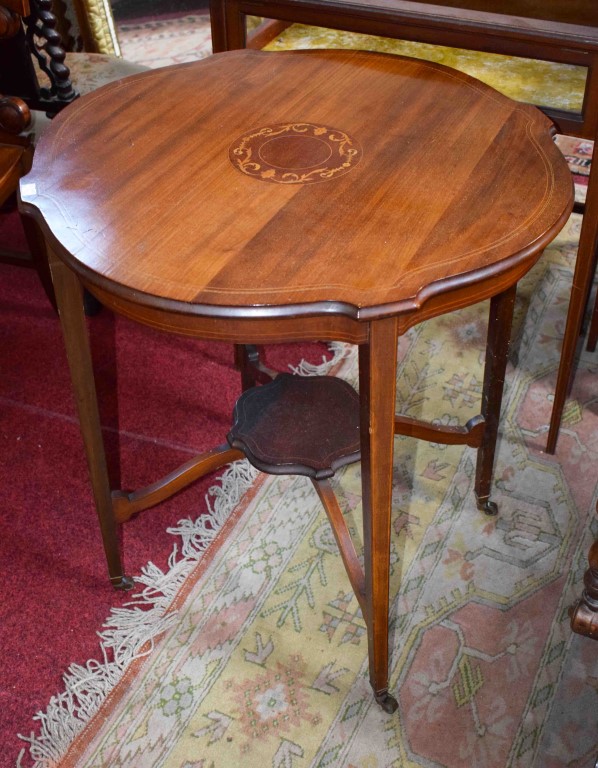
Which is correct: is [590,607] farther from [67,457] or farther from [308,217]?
[67,457]

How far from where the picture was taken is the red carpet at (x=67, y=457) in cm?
122

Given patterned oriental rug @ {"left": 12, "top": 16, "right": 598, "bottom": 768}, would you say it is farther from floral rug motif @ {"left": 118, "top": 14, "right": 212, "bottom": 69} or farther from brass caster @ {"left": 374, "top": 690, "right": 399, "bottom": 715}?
floral rug motif @ {"left": 118, "top": 14, "right": 212, "bottom": 69}

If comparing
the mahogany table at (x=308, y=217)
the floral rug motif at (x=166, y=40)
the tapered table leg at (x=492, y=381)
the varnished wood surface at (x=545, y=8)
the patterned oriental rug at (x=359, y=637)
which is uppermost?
the mahogany table at (x=308, y=217)

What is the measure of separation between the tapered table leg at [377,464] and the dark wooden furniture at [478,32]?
52 cm

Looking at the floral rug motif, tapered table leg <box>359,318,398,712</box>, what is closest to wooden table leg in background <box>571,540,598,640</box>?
tapered table leg <box>359,318,398,712</box>

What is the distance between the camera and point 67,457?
4.96ft

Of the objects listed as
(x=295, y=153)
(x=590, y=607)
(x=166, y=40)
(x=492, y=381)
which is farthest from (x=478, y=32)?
(x=166, y=40)

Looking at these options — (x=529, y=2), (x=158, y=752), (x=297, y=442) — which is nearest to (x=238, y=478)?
(x=297, y=442)

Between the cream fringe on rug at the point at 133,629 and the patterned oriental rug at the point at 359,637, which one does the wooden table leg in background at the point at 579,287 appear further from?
the cream fringe on rug at the point at 133,629

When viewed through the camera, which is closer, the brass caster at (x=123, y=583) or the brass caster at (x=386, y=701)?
the brass caster at (x=386, y=701)

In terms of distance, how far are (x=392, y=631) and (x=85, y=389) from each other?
543mm

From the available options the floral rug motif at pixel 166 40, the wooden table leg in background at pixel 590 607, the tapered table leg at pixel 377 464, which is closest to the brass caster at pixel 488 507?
the tapered table leg at pixel 377 464

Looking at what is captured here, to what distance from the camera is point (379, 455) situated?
0.90 m

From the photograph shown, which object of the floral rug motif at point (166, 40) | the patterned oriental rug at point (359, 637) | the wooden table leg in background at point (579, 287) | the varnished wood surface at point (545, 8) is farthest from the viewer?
the floral rug motif at point (166, 40)
